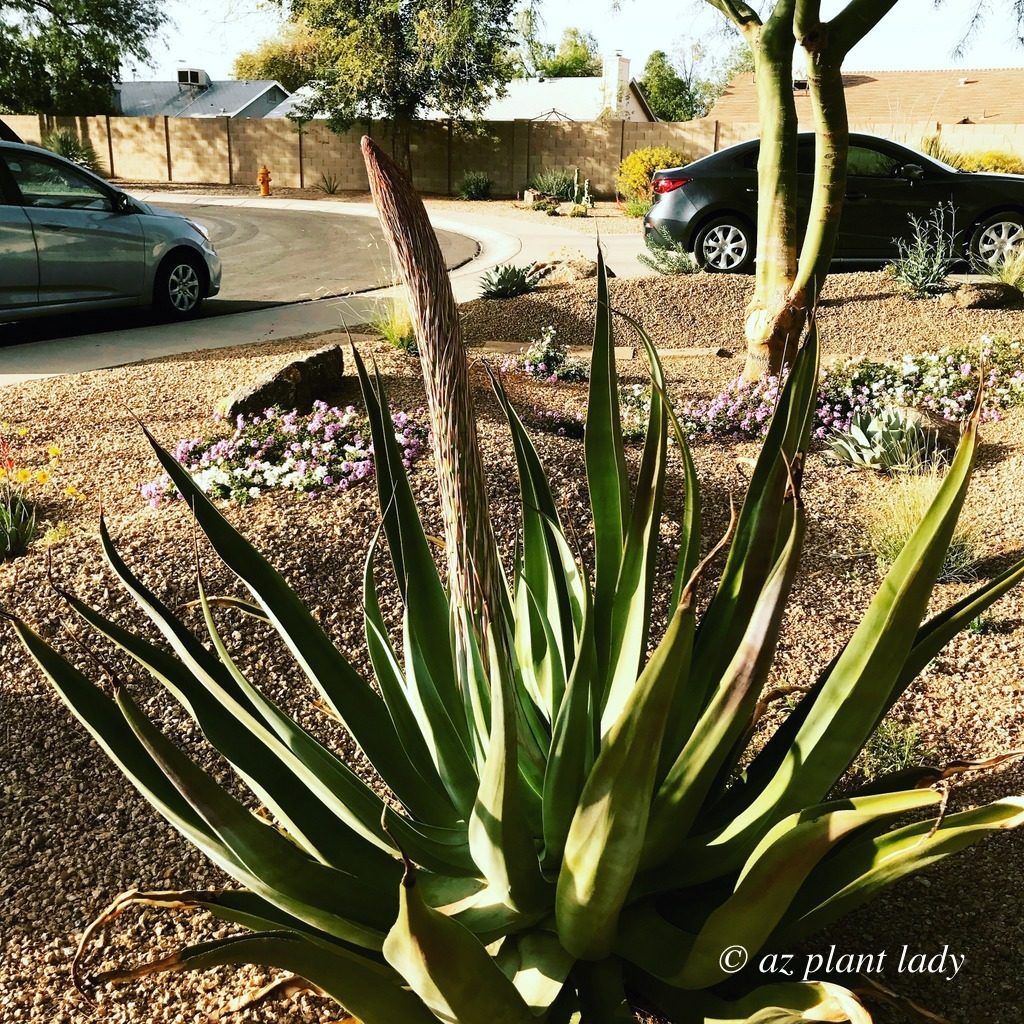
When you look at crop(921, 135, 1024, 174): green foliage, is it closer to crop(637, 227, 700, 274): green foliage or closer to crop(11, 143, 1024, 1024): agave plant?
crop(637, 227, 700, 274): green foliage

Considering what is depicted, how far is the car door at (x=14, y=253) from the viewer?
10250mm

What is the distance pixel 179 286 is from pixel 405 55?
23.6m

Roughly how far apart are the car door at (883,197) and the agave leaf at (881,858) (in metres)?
14.1

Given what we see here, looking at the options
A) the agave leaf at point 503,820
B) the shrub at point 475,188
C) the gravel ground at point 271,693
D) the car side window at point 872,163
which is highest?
the shrub at point 475,188

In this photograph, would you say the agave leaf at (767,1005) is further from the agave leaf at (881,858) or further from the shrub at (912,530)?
the shrub at (912,530)

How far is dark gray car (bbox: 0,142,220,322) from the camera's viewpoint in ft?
34.2

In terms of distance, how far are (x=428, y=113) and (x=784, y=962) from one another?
117 feet

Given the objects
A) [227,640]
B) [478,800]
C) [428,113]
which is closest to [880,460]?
[227,640]

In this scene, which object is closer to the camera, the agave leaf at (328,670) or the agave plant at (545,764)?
the agave plant at (545,764)

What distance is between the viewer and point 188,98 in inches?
2311

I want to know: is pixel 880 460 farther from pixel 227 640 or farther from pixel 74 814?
pixel 74 814

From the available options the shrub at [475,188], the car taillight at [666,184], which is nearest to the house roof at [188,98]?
the shrub at [475,188]

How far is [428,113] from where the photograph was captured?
35.1 m

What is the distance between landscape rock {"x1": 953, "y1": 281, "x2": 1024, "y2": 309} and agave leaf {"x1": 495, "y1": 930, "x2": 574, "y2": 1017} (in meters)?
10.9
